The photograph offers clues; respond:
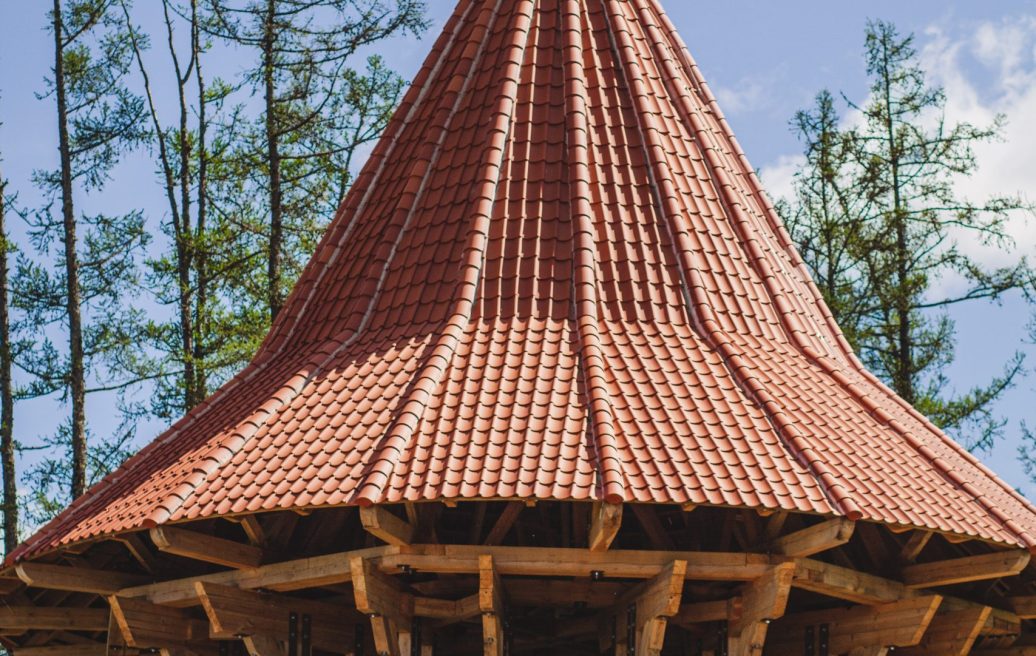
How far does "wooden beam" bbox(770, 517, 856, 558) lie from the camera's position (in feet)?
31.0

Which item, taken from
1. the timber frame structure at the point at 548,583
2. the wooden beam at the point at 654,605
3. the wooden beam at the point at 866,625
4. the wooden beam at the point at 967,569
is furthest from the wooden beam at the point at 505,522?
the wooden beam at the point at 967,569

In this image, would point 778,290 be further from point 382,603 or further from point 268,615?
point 268,615

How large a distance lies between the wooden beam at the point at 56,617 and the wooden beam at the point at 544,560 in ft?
11.0

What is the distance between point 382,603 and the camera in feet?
33.2

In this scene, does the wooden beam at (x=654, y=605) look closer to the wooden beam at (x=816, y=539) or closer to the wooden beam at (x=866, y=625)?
the wooden beam at (x=816, y=539)

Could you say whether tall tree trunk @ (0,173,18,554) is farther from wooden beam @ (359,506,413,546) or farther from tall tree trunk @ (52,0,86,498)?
wooden beam @ (359,506,413,546)

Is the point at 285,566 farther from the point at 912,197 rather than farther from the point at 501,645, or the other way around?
the point at 912,197

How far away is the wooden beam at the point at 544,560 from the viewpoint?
9852 millimetres

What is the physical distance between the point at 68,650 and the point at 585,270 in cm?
502

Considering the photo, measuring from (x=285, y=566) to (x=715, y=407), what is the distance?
9.17 ft

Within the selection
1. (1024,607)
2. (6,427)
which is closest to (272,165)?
(6,427)

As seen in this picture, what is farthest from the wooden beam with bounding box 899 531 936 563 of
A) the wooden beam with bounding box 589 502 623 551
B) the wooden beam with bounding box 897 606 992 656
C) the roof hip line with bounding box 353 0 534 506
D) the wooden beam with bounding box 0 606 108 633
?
the wooden beam with bounding box 0 606 108 633

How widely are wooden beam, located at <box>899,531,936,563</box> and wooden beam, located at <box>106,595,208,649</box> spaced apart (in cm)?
465

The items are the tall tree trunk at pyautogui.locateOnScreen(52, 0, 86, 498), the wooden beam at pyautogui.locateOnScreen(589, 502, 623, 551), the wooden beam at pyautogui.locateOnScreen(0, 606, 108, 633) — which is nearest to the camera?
the wooden beam at pyautogui.locateOnScreen(589, 502, 623, 551)
